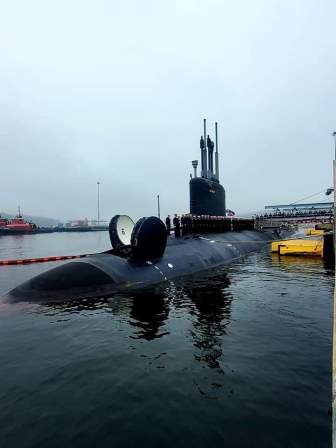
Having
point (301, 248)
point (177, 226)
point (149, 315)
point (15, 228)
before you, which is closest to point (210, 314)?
point (149, 315)

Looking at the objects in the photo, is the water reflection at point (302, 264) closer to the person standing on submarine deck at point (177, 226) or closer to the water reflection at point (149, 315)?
the person standing on submarine deck at point (177, 226)

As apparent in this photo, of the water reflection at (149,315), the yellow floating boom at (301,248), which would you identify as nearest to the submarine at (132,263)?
the water reflection at (149,315)

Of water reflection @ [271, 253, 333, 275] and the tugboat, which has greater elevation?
the tugboat

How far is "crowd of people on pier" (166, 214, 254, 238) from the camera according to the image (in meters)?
28.2

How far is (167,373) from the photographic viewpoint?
25.2ft

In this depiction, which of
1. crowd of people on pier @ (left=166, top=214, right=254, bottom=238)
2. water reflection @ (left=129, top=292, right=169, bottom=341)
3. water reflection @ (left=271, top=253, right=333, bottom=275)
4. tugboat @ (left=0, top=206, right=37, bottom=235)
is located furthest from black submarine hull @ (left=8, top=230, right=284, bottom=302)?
tugboat @ (left=0, top=206, right=37, bottom=235)

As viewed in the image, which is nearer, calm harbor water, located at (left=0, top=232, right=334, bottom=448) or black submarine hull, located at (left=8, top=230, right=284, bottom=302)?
calm harbor water, located at (left=0, top=232, right=334, bottom=448)

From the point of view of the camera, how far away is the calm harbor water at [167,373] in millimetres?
5566

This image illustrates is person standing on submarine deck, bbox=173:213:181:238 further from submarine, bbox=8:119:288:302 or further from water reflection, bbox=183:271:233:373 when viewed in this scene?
water reflection, bbox=183:271:233:373

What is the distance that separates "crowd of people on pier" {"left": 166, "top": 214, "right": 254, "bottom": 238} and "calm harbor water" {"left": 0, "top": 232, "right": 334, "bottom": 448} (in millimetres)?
14099

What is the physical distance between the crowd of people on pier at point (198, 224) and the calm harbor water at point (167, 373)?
14099 millimetres

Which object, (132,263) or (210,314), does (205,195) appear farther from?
(210,314)

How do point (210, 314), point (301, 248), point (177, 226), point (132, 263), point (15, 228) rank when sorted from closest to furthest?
point (210, 314), point (132, 263), point (177, 226), point (301, 248), point (15, 228)

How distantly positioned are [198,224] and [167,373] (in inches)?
979
